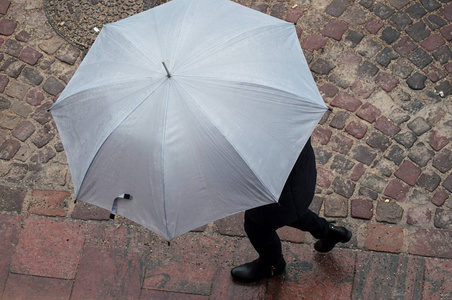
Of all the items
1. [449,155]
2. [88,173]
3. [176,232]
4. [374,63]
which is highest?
[374,63]

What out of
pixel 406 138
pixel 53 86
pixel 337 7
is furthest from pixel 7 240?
pixel 337 7

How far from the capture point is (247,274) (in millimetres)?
4141

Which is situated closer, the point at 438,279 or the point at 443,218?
the point at 438,279

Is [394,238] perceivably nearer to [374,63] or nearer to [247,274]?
[247,274]

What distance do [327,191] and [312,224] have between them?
887 millimetres

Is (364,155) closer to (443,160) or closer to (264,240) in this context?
(443,160)

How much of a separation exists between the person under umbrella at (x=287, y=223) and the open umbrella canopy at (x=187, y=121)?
12.6 inches

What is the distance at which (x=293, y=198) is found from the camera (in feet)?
10.4

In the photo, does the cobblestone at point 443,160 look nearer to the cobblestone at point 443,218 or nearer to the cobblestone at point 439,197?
the cobblestone at point 439,197

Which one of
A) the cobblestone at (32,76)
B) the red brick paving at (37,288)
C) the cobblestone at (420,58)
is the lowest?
the red brick paving at (37,288)

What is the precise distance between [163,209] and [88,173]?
1.52 ft

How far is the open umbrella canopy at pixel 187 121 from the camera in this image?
2689 millimetres

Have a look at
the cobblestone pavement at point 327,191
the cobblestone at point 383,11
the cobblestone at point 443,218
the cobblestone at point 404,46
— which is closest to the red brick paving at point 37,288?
the cobblestone pavement at point 327,191

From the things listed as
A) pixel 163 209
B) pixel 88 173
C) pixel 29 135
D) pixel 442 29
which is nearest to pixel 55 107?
pixel 88 173
